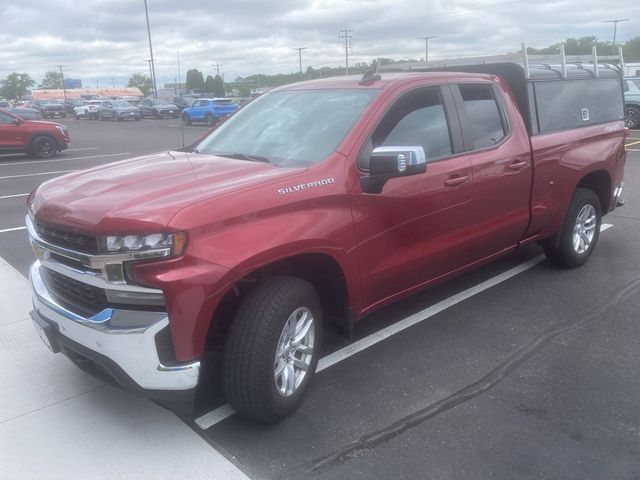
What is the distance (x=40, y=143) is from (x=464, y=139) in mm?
15948

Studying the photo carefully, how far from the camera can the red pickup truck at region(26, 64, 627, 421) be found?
294 centimetres

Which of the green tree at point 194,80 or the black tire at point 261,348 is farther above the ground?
the green tree at point 194,80

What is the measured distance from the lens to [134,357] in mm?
2910

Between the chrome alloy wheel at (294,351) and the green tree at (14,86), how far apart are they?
135 meters

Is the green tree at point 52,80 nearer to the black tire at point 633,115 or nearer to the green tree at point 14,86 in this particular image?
the green tree at point 14,86

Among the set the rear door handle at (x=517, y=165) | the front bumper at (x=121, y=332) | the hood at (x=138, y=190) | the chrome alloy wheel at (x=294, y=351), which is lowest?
the chrome alloy wheel at (x=294, y=351)

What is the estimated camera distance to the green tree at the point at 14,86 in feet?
413

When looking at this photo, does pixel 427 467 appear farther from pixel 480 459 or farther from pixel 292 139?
pixel 292 139

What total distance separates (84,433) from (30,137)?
52.5 ft

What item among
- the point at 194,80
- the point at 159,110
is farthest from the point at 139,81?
the point at 159,110

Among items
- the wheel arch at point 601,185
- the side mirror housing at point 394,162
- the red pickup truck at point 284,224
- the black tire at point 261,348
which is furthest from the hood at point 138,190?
the wheel arch at point 601,185

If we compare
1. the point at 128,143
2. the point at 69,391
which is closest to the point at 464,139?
the point at 69,391

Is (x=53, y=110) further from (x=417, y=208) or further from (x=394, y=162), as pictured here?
(x=394, y=162)

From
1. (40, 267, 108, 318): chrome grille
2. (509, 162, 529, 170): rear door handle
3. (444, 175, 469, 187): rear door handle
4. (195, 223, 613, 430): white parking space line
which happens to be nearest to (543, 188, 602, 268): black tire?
(195, 223, 613, 430): white parking space line
